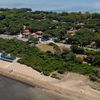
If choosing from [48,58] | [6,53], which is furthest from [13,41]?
[48,58]

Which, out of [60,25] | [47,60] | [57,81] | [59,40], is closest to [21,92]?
[57,81]

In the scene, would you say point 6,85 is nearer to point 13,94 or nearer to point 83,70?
point 13,94

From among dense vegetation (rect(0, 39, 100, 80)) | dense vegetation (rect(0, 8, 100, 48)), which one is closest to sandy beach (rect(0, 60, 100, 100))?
dense vegetation (rect(0, 39, 100, 80))

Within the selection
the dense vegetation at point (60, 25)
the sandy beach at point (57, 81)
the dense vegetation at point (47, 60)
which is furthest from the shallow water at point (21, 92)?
the dense vegetation at point (60, 25)

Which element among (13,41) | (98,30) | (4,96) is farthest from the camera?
(98,30)

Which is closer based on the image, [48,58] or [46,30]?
[48,58]

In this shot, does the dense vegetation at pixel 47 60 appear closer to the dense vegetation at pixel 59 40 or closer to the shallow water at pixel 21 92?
the dense vegetation at pixel 59 40

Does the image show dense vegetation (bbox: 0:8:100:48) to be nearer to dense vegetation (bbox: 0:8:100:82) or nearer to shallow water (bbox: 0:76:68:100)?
dense vegetation (bbox: 0:8:100:82)
